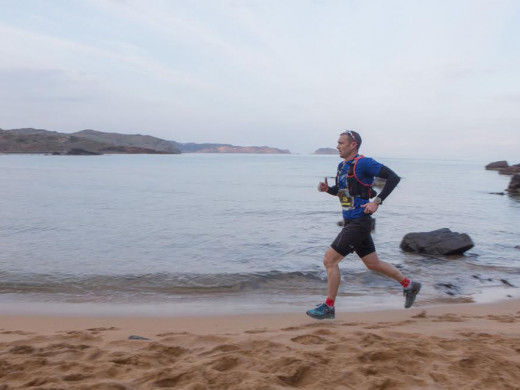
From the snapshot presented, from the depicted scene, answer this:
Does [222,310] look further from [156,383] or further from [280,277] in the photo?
[156,383]

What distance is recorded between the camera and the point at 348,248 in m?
5.58

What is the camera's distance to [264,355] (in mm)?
4039

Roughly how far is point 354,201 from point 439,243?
6512mm

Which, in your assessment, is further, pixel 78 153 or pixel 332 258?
pixel 78 153

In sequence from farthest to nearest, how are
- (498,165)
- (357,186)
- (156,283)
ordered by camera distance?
(498,165)
(156,283)
(357,186)

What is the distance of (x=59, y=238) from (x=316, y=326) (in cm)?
904

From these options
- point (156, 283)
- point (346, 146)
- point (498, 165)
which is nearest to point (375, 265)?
point (346, 146)

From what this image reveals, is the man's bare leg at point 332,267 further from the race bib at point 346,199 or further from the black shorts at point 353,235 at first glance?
the race bib at point 346,199

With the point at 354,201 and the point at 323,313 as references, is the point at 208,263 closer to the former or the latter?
the point at 323,313

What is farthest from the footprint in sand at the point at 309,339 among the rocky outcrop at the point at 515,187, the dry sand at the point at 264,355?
the rocky outcrop at the point at 515,187

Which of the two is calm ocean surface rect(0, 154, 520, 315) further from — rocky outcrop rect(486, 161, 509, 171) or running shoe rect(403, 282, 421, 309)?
rocky outcrop rect(486, 161, 509, 171)

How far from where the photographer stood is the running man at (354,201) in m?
5.41

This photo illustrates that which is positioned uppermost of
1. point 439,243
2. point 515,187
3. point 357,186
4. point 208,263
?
point 357,186

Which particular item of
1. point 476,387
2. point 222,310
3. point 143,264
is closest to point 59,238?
point 143,264
